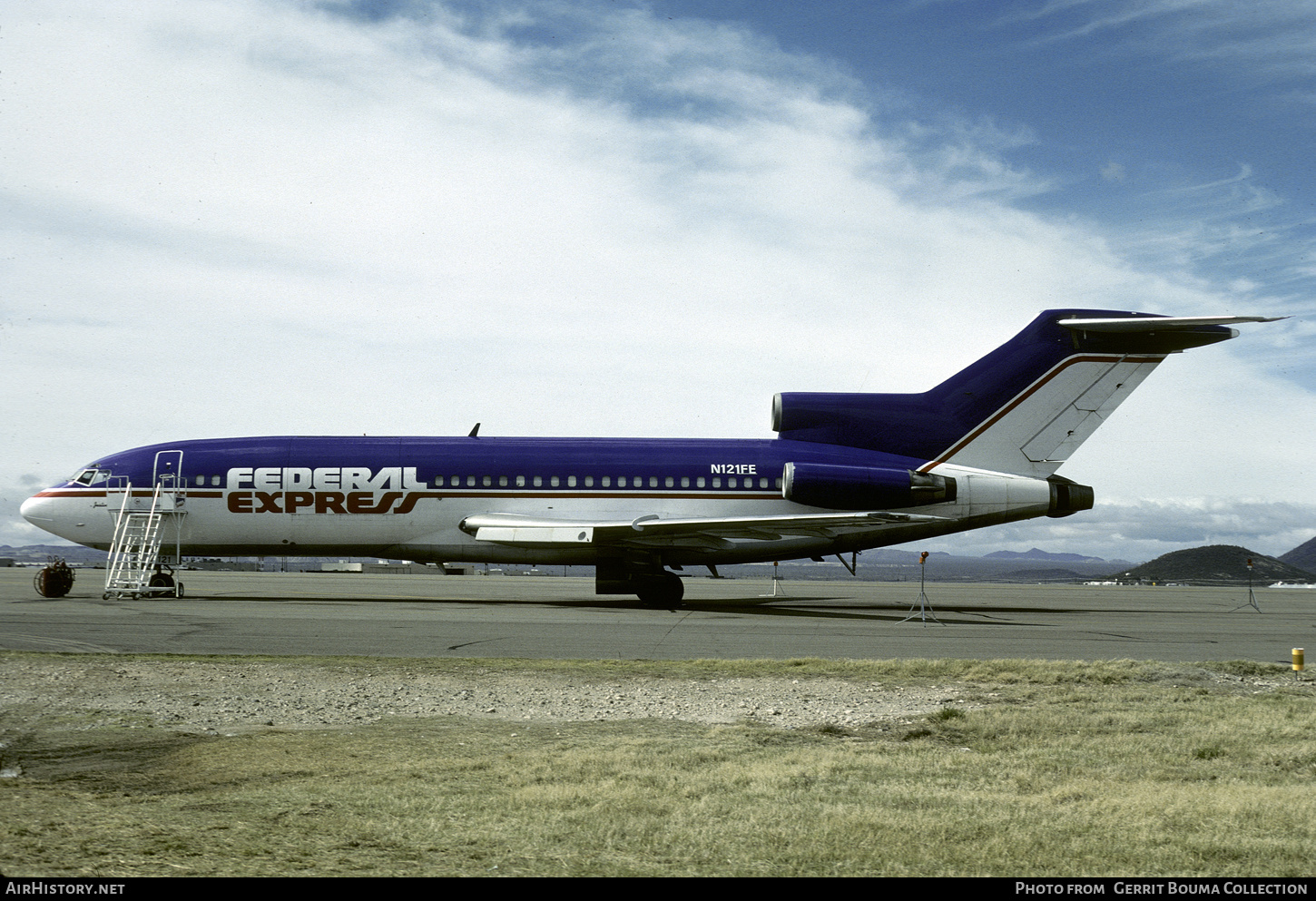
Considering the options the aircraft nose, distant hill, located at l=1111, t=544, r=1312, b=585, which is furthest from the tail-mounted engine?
distant hill, located at l=1111, t=544, r=1312, b=585

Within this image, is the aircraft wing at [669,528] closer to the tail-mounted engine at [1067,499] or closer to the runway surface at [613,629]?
the runway surface at [613,629]

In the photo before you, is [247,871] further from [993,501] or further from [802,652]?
[993,501]

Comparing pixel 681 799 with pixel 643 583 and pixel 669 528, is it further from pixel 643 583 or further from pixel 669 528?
pixel 643 583

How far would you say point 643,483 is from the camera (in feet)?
85.0

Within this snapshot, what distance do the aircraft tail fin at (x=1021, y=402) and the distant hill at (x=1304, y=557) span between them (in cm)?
17347

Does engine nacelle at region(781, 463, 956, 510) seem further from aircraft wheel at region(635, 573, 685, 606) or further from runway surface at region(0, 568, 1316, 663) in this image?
aircraft wheel at region(635, 573, 685, 606)

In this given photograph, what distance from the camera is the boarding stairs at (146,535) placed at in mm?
25562

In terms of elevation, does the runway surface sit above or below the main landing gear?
below

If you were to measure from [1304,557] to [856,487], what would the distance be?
190 m

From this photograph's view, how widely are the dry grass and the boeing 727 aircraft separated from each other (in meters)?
A: 16.3

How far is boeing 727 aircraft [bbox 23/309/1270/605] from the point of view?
25.3m

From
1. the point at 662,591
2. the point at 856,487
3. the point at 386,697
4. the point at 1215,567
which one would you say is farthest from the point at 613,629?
the point at 1215,567

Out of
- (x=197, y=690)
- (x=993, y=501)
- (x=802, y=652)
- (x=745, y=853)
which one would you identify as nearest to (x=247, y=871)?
(x=745, y=853)

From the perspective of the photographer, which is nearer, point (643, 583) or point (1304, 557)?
point (643, 583)
